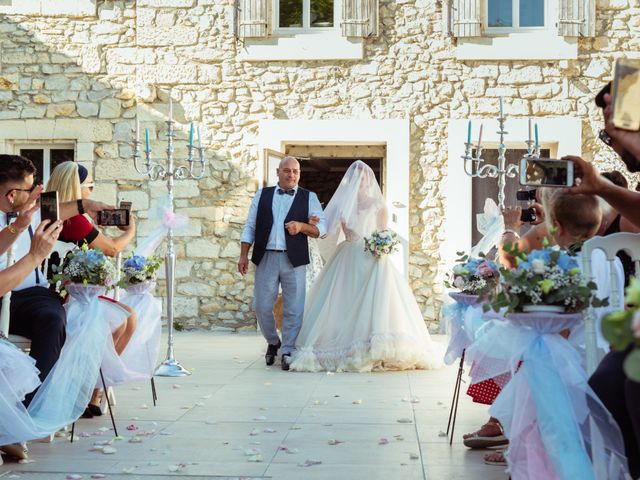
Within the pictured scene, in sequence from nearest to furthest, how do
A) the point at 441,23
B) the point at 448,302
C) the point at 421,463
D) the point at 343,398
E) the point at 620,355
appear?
the point at 620,355
the point at 421,463
the point at 448,302
the point at 343,398
the point at 441,23

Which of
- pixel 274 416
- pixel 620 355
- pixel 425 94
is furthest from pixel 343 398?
pixel 425 94

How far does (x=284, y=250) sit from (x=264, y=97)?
11.3ft

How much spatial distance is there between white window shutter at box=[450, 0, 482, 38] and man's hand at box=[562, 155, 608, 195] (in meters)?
7.74

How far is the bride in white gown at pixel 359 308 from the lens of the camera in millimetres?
7484

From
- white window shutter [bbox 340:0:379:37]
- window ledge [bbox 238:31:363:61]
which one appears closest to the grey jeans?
window ledge [bbox 238:31:363:61]

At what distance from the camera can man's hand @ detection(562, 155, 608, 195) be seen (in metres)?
3.01

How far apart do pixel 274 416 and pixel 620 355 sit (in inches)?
118

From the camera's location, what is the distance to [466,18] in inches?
412

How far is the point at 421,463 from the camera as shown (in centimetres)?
416

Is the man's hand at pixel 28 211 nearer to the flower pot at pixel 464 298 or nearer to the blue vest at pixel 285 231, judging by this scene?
the flower pot at pixel 464 298

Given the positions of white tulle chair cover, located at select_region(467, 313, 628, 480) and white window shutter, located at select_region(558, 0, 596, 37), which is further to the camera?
white window shutter, located at select_region(558, 0, 596, 37)

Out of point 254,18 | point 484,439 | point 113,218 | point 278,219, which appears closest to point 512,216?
point 484,439

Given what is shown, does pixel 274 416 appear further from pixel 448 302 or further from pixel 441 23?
pixel 441 23

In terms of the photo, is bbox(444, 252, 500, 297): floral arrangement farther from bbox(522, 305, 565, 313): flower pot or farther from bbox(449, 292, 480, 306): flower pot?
bbox(522, 305, 565, 313): flower pot
